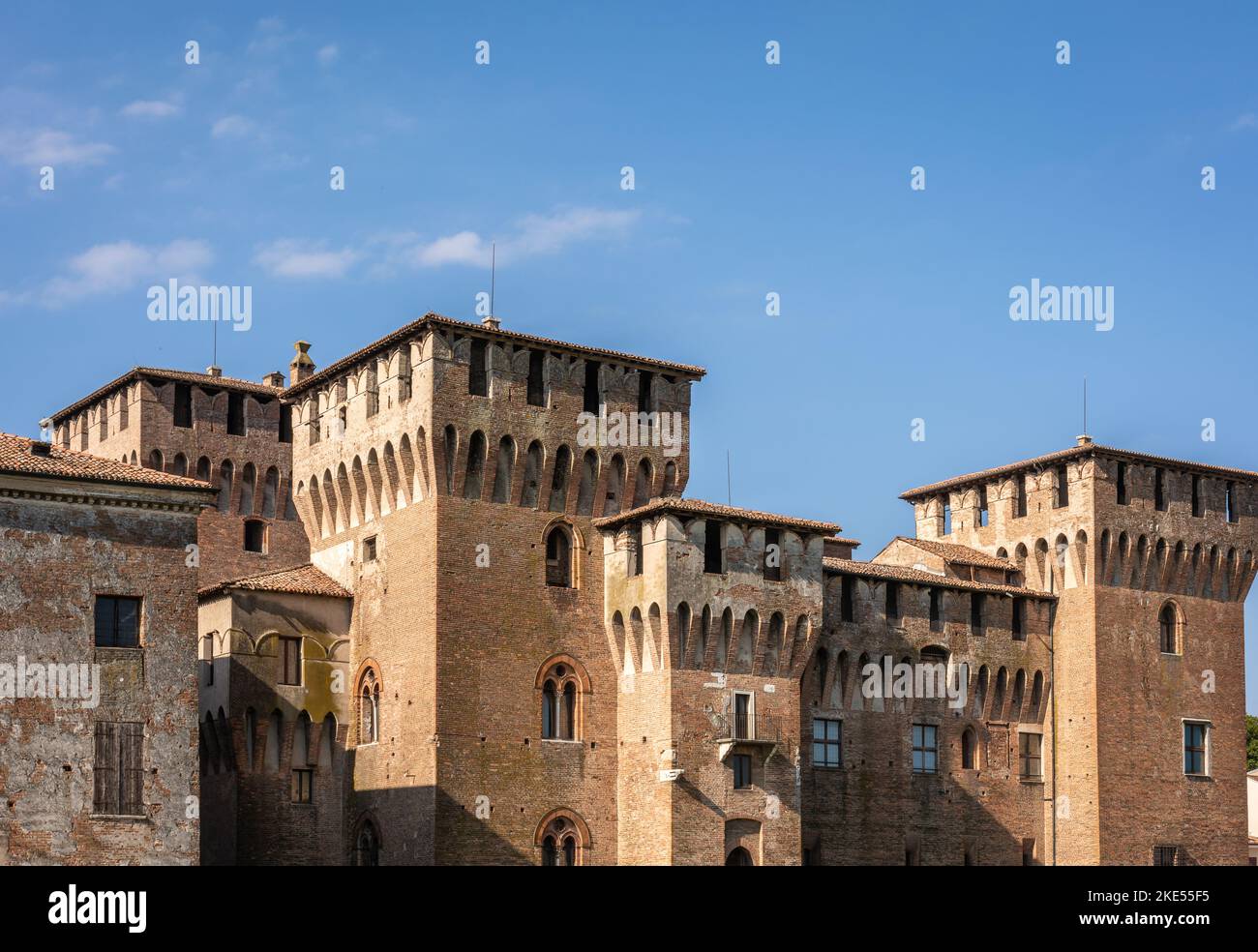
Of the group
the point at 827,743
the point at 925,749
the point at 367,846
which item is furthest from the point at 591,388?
the point at 925,749

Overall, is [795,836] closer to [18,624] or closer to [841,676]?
[841,676]

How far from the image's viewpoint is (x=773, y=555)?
46562mm

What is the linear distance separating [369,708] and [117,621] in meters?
11.1

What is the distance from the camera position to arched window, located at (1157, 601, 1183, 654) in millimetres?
54228

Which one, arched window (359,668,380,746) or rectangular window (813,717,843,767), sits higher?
arched window (359,668,380,746)

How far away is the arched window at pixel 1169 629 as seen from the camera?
54.2 m

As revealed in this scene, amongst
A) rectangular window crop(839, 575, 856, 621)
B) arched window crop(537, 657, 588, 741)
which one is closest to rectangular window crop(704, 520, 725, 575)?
arched window crop(537, 657, 588, 741)

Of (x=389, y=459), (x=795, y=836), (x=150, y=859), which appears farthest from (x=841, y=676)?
(x=150, y=859)

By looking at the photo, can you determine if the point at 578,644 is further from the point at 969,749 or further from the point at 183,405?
the point at 183,405

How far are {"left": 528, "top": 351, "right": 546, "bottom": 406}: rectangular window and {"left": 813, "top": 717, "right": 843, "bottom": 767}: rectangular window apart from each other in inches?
421

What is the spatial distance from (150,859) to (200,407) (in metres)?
22.2

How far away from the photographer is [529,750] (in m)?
44.5

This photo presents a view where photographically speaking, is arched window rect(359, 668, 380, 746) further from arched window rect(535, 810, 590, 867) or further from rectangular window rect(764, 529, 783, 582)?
rectangular window rect(764, 529, 783, 582)
